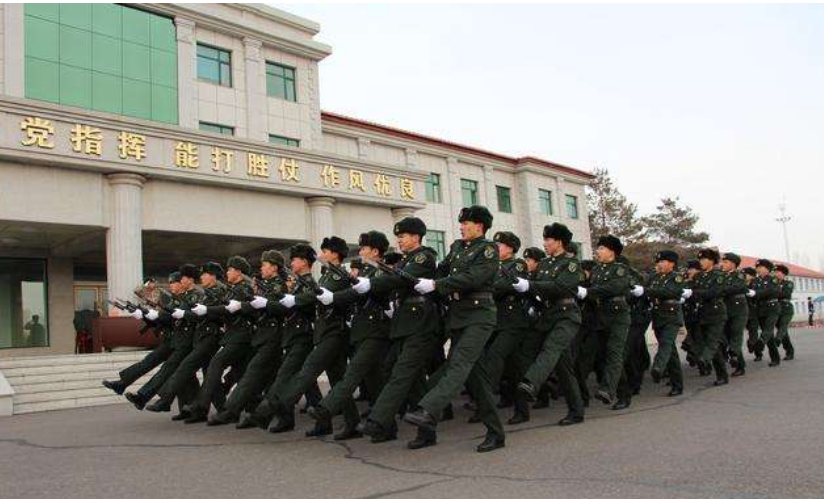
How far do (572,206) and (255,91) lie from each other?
21.9 m

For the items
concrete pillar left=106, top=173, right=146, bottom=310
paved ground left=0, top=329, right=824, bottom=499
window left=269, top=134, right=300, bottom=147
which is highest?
window left=269, top=134, right=300, bottom=147

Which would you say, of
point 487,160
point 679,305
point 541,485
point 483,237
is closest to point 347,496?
point 541,485

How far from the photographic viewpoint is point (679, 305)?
27.3 ft

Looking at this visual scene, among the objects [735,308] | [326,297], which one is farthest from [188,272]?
[735,308]

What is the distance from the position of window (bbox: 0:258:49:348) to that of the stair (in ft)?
31.5

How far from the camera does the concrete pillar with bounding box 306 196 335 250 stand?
20516mm

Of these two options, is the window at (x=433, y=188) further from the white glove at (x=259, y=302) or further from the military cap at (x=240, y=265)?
the white glove at (x=259, y=302)

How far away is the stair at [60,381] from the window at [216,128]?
10.4m

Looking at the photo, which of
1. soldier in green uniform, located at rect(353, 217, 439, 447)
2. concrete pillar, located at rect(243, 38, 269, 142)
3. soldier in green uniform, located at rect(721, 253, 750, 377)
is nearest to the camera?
soldier in green uniform, located at rect(353, 217, 439, 447)

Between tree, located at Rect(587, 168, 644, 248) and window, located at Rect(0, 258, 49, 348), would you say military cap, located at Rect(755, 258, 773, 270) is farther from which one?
tree, located at Rect(587, 168, 644, 248)

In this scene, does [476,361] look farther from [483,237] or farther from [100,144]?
[100,144]

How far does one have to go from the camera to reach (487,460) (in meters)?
4.76

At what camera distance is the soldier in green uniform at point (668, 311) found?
25.8 feet

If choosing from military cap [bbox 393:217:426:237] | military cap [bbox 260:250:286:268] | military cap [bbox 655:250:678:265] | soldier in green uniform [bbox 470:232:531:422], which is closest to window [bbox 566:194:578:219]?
military cap [bbox 655:250:678:265]
